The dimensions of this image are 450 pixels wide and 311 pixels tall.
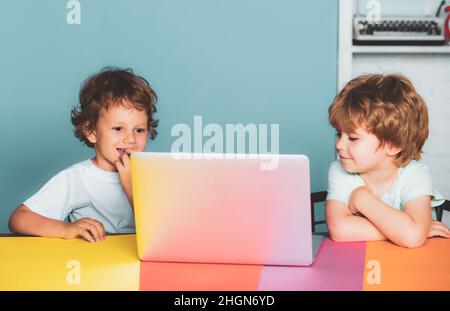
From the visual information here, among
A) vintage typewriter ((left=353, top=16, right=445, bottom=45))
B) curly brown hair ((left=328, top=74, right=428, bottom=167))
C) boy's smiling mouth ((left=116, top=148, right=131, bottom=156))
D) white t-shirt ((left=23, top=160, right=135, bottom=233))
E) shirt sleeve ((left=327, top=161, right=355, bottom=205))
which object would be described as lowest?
white t-shirt ((left=23, top=160, right=135, bottom=233))

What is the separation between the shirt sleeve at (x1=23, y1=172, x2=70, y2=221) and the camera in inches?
62.8

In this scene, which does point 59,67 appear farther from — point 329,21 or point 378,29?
point 378,29

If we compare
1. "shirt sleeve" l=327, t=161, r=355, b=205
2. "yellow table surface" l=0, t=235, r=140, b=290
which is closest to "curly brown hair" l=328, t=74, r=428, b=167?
"shirt sleeve" l=327, t=161, r=355, b=205

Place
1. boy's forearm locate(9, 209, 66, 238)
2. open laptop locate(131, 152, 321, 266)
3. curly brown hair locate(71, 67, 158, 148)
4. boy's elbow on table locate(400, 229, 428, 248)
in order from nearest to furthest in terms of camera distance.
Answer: open laptop locate(131, 152, 321, 266)
boy's elbow on table locate(400, 229, 428, 248)
boy's forearm locate(9, 209, 66, 238)
curly brown hair locate(71, 67, 158, 148)

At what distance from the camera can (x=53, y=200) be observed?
1643 mm

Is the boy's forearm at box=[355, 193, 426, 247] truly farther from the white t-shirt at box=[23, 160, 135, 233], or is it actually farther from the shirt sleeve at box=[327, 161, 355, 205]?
the white t-shirt at box=[23, 160, 135, 233]

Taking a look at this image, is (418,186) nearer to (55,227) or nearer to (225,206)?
(225,206)

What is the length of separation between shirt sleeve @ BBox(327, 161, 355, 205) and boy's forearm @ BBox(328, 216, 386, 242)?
0.12 metres

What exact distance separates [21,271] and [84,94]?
30.5 inches

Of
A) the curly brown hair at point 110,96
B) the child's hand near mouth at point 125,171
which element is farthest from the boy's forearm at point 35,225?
the curly brown hair at point 110,96

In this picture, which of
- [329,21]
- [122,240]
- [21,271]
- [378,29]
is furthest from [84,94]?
[378,29]

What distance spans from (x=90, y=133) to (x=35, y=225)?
0.42m

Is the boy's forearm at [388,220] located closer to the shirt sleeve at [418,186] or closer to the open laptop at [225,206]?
the shirt sleeve at [418,186]

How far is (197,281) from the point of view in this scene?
1087mm
